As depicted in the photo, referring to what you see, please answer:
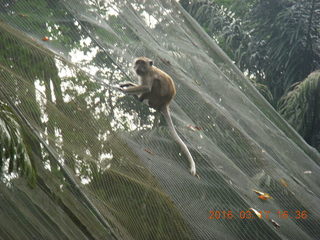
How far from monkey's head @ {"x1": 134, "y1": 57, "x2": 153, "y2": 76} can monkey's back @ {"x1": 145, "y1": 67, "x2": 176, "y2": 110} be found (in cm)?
21

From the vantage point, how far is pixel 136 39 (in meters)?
4.68

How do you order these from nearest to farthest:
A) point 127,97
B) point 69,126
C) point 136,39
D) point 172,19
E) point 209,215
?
point 69,126, point 209,215, point 127,97, point 136,39, point 172,19

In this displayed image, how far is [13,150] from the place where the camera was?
225 cm

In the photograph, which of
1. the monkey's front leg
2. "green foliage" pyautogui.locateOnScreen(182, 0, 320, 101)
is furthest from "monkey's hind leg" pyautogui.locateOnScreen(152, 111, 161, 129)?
"green foliage" pyautogui.locateOnScreen(182, 0, 320, 101)

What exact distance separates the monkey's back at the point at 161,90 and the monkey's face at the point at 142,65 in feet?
0.68

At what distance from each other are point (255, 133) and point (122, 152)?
1.95 meters

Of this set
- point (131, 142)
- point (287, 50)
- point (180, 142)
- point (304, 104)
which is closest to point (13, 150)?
point (131, 142)

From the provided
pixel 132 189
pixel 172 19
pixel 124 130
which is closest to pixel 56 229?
pixel 132 189

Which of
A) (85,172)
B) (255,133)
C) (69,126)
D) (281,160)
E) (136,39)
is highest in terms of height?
(136,39)

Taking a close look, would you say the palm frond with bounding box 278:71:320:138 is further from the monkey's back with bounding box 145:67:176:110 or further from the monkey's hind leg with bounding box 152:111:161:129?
the monkey's hind leg with bounding box 152:111:161:129

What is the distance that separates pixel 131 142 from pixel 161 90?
1.63 meters

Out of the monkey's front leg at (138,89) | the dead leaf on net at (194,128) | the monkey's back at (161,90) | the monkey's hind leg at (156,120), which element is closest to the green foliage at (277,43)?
the monkey's back at (161,90)

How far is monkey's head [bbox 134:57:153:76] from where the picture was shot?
4.79 m

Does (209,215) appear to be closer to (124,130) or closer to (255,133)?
(124,130)
